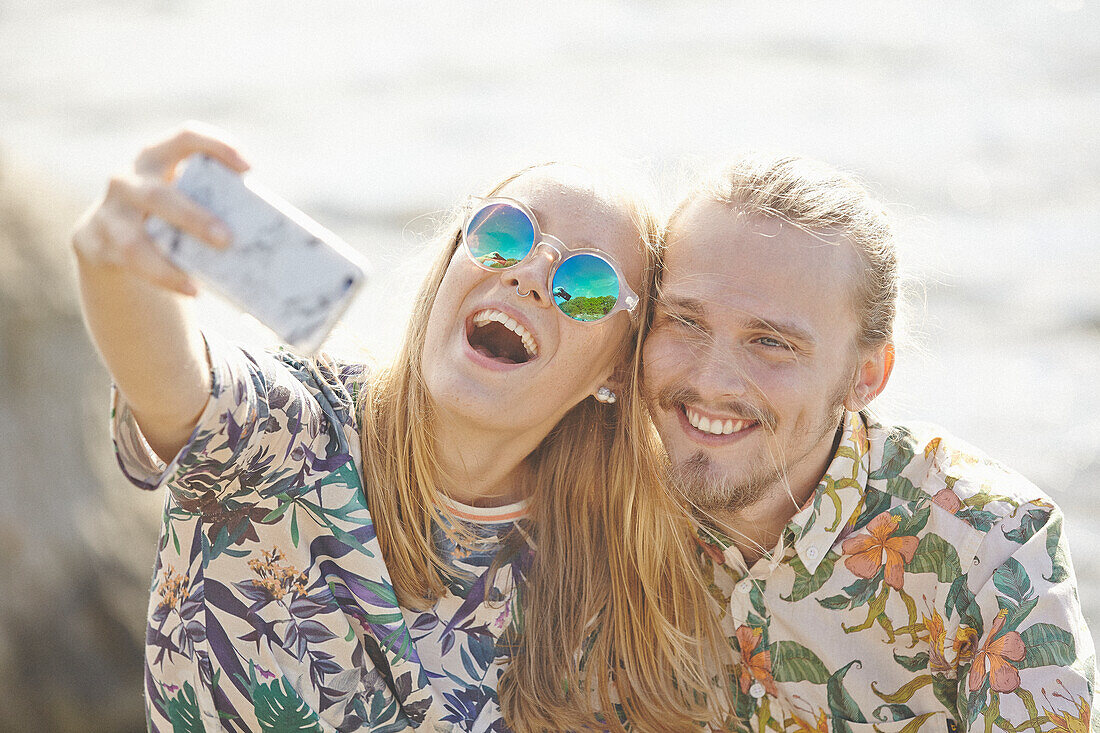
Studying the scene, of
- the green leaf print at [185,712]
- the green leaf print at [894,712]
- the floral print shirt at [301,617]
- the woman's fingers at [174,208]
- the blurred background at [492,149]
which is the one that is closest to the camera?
the woman's fingers at [174,208]

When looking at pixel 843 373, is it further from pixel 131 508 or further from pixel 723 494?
pixel 131 508

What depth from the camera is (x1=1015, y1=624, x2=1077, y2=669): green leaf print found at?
9.01 ft

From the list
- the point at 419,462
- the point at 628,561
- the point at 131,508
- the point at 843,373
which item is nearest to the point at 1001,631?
the point at 843,373

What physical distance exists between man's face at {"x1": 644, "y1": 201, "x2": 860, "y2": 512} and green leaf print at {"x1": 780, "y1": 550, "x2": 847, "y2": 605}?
219 millimetres

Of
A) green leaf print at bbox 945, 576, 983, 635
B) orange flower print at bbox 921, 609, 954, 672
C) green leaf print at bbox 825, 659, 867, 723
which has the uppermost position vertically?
green leaf print at bbox 945, 576, 983, 635

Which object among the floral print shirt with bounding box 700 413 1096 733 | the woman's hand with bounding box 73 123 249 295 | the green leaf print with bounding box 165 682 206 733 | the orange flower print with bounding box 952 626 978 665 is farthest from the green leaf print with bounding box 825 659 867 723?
the woman's hand with bounding box 73 123 249 295

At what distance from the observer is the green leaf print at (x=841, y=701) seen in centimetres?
307

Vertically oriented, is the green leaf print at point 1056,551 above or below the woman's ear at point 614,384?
below

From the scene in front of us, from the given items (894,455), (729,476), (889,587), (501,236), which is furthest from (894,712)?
(501,236)

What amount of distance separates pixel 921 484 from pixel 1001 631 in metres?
0.43

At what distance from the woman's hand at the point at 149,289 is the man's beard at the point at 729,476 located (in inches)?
51.3

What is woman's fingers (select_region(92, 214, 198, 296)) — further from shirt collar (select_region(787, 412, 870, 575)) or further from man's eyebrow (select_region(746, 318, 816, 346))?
shirt collar (select_region(787, 412, 870, 575))

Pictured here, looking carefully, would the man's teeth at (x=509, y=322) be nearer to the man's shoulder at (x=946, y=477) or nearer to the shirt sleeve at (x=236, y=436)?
the shirt sleeve at (x=236, y=436)

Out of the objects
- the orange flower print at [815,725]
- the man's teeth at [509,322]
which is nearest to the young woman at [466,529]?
the man's teeth at [509,322]
